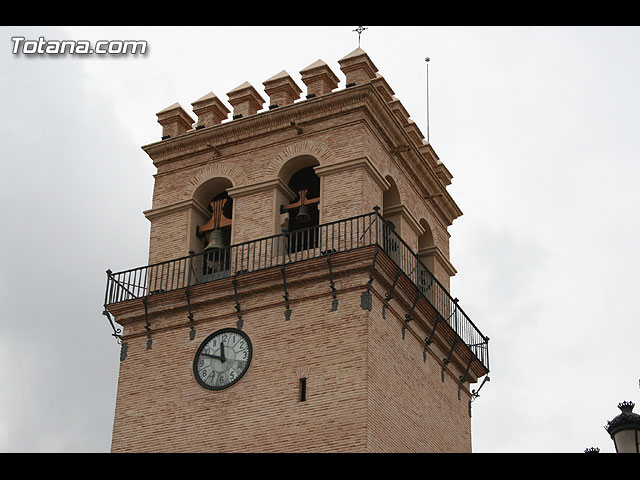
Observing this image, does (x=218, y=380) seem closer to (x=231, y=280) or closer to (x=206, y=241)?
(x=231, y=280)

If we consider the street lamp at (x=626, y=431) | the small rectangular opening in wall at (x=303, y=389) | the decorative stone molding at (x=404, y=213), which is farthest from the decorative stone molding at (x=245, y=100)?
the street lamp at (x=626, y=431)

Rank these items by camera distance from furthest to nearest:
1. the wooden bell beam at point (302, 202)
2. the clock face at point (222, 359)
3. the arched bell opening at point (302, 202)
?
the wooden bell beam at point (302, 202), the arched bell opening at point (302, 202), the clock face at point (222, 359)

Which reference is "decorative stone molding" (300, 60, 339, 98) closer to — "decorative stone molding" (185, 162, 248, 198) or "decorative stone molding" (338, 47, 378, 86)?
"decorative stone molding" (338, 47, 378, 86)

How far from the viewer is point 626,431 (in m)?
11.8

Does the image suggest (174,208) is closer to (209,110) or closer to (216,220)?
(216,220)

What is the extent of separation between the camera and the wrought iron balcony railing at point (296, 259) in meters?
23.5

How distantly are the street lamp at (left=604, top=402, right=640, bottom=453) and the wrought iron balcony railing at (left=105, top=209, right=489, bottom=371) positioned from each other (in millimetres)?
11140

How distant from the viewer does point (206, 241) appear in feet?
85.7

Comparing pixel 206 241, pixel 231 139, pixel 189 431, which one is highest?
pixel 231 139

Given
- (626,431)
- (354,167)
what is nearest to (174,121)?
(354,167)

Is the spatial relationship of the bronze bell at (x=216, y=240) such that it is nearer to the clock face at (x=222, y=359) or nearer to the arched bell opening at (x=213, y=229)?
the arched bell opening at (x=213, y=229)

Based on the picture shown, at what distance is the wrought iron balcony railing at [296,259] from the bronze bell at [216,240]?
0.54ft
